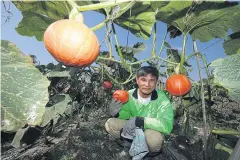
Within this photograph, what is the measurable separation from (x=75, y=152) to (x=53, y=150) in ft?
1.23

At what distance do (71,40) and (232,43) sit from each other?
1592 millimetres

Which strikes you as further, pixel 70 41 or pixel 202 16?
pixel 202 16

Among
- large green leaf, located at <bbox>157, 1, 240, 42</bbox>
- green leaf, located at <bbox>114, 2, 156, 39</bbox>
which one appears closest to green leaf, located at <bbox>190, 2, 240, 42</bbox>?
large green leaf, located at <bbox>157, 1, 240, 42</bbox>

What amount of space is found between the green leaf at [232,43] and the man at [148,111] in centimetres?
151

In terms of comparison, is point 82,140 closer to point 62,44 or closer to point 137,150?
point 137,150

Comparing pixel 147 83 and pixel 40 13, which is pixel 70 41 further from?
pixel 147 83

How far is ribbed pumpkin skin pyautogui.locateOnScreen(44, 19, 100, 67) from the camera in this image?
3.44 feet

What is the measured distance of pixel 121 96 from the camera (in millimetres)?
Result: 3787

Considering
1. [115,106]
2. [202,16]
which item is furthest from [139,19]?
[115,106]

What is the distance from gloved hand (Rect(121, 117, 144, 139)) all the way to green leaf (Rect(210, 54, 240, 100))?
267cm

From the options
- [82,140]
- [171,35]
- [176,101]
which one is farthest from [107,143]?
[171,35]

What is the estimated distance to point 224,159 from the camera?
3160 mm

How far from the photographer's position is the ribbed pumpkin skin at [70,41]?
1050 mm

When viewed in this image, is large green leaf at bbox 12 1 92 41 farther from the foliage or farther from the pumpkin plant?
the pumpkin plant
